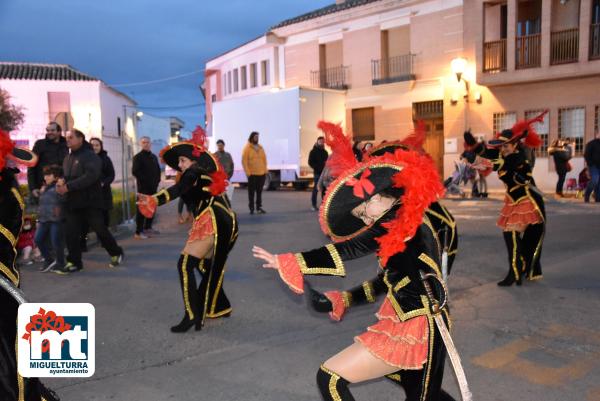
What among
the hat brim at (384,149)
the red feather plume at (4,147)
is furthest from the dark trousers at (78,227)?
the hat brim at (384,149)

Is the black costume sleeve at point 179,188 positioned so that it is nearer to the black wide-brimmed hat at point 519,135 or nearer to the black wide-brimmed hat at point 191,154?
the black wide-brimmed hat at point 191,154

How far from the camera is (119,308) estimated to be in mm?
5785

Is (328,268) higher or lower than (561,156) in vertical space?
lower

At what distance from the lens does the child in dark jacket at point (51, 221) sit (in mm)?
7395

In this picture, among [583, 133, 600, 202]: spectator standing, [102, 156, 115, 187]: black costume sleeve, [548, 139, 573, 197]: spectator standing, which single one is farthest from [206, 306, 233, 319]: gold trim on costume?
[548, 139, 573, 197]: spectator standing

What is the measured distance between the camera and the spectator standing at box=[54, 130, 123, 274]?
7028mm

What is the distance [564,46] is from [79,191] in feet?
55.6

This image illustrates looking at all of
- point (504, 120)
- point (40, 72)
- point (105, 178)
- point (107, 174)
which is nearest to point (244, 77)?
point (40, 72)

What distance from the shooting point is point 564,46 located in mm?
18281

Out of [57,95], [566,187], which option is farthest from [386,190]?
[57,95]

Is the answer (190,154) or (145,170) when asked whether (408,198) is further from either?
(145,170)

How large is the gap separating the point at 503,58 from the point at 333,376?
1937 cm

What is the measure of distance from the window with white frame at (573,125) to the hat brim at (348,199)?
58.3 ft

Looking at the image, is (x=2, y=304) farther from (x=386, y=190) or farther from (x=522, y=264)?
(x=522, y=264)
